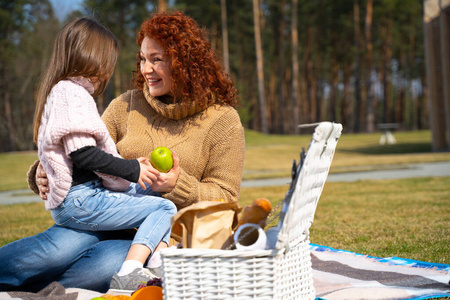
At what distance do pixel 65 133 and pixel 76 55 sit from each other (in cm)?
55

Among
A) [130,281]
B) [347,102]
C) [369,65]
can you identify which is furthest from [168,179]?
[347,102]

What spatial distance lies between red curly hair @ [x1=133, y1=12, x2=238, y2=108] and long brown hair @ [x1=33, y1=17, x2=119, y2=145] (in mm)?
417

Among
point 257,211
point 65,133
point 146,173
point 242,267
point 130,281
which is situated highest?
point 65,133

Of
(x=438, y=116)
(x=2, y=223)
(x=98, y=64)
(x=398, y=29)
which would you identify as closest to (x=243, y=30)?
(x=398, y=29)

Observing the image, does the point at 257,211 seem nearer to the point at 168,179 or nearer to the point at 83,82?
the point at 168,179

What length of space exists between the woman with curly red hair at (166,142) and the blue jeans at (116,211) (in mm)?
177

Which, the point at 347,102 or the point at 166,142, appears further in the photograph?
the point at 347,102

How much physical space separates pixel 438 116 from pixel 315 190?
55.9 feet

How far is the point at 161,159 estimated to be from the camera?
9.46ft

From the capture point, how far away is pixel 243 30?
4053 centimetres

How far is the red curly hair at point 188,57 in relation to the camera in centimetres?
330

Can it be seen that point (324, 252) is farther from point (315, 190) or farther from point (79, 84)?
point (79, 84)

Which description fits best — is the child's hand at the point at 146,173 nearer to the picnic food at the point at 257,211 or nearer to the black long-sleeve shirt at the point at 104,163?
the black long-sleeve shirt at the point at 104,163

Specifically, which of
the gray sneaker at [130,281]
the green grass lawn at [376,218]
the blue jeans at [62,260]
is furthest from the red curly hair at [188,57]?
the green grass lawn at [376,218]
